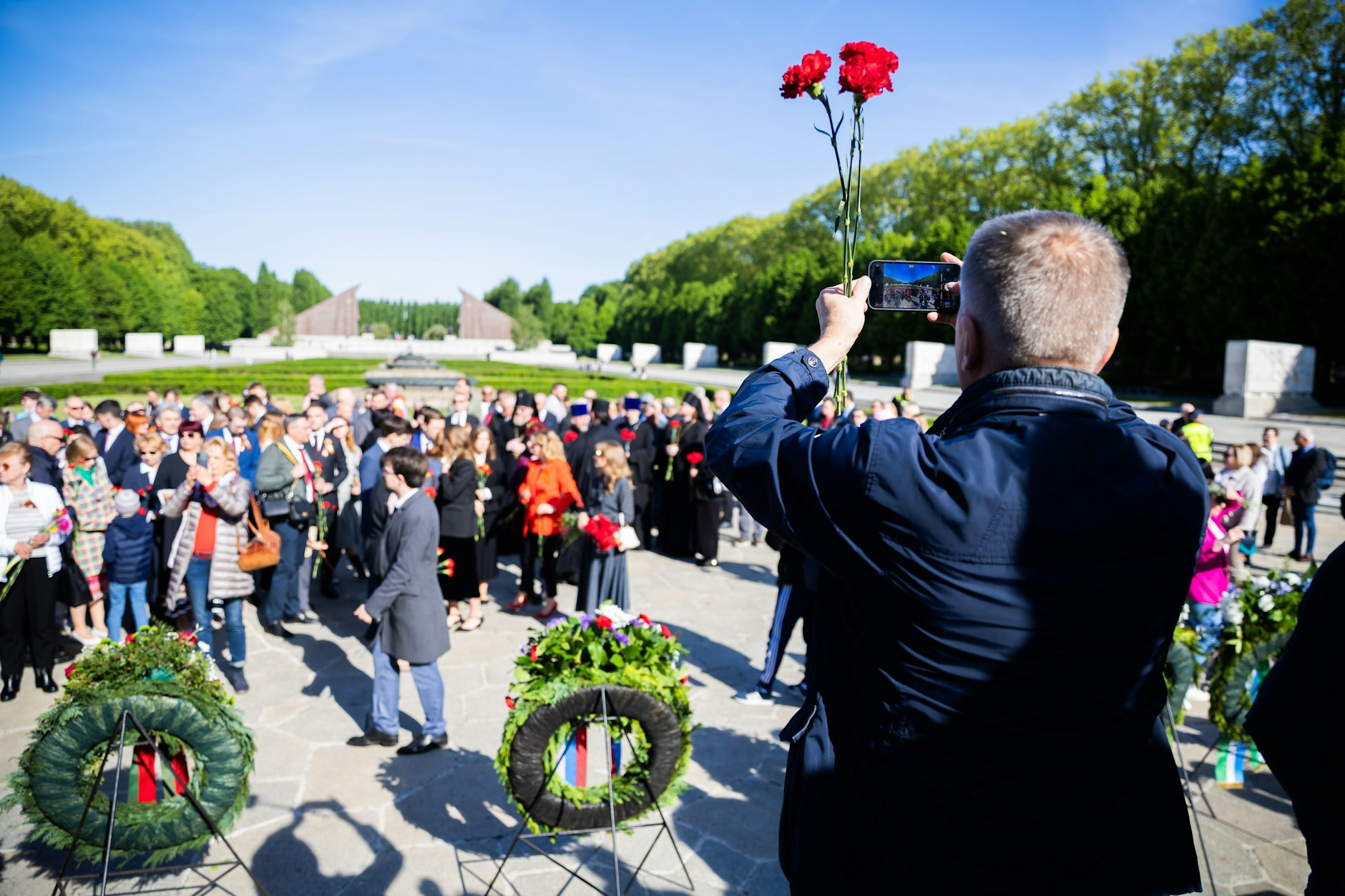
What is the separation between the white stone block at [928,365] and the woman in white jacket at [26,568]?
32633 mm

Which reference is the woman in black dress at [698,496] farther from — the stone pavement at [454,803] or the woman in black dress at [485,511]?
the stone pavement at [454,803]

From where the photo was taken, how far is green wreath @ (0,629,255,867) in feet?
12.3

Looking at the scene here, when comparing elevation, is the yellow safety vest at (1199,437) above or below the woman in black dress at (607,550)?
above

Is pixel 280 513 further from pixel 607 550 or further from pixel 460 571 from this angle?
pixel 607 550

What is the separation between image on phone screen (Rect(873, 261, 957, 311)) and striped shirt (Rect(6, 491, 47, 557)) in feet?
22.5

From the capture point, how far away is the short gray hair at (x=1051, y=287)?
1353 millimetres

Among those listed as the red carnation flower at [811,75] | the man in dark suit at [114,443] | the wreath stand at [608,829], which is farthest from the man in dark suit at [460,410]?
the red carnation flower at [811,75]

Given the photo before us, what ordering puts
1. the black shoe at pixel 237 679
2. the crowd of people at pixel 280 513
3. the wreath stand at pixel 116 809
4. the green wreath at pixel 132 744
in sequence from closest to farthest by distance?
the wreath stand at pixel 116 809 → the green wreath at pixel 132 744 → the crowd of people at pixel 280 513 → the black shoe at pixel 237 679

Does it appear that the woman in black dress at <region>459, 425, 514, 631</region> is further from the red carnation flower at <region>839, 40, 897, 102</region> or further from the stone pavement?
the red carnation flower at <region>839, 40, 897, 102</region>

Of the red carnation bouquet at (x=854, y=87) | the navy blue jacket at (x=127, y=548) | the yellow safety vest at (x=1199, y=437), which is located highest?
the red carnation bouquet at (x=854, y=87)

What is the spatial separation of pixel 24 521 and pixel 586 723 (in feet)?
16.0

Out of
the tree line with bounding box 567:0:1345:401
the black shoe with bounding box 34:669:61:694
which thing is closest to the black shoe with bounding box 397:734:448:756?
the black shoe with bounding box 34:669:61:694

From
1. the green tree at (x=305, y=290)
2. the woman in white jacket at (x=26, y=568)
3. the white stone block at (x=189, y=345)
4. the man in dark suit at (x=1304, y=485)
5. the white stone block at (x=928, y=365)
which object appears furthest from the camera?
the green tree at (x=305, y=290)

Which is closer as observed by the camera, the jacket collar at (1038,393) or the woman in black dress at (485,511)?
the jacket collar at (1038,393)
